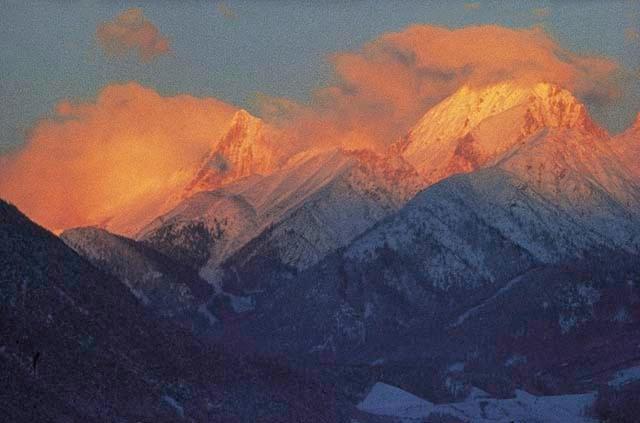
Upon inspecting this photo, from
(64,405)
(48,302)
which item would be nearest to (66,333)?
(48,302)

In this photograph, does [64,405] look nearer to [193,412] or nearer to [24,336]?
[24,336]

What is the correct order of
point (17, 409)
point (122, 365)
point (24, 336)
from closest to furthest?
1. point (17, 409)
2. point (24, 336)
3. point (122, 365)

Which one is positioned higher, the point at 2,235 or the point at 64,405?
the point at 2,235

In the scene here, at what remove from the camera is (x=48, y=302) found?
193m

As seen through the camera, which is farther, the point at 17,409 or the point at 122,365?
the point at 122,365

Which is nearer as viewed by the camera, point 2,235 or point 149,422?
point 149,422

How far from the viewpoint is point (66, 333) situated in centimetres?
19075

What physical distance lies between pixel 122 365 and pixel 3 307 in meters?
14.4

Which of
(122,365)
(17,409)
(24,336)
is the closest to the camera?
(17,409)

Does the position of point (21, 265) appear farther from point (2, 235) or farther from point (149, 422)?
point (149, 422)

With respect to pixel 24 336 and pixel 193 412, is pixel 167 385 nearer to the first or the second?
pixel 193 412

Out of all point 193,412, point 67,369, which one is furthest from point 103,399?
point 193,412

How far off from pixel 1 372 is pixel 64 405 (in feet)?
17.7

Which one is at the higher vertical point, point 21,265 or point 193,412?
point 21,265
